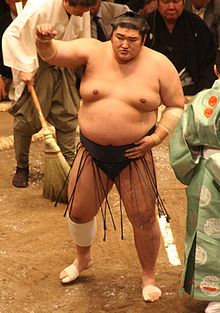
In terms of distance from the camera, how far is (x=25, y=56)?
3.49 m

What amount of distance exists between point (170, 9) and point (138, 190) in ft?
7.99

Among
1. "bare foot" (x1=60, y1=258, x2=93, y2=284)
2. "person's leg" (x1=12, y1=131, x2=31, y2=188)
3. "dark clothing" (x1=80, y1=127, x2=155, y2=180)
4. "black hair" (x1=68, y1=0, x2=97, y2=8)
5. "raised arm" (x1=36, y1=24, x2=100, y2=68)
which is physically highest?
"raised arm" (x1=36, y1=24, x2=100, y2=68)

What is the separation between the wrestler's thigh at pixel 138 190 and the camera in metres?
2.62

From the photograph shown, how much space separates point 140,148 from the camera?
8.46 ft

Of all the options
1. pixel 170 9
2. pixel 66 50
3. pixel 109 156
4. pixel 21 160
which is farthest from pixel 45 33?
pixel 170 9

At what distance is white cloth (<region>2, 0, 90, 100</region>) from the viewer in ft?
11.2

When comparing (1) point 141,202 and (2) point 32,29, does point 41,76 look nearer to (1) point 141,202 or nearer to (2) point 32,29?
(2) point 32,29

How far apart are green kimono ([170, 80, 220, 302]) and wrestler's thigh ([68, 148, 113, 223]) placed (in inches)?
11.4

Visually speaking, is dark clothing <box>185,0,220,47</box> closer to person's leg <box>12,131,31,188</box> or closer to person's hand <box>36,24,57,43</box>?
person's leg <box>12,131,31,188</box>

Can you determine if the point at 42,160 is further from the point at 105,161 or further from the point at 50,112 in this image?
the point at 105,161

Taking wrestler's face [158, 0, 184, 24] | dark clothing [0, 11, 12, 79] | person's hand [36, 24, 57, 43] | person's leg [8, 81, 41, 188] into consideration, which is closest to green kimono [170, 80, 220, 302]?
person's hand [36, 24, 57, 43]

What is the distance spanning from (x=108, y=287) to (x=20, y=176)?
117 centimetres

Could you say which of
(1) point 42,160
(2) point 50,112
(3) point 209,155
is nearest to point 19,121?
(2) point 50,112

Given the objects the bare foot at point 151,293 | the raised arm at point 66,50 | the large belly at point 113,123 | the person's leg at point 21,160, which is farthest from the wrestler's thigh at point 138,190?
the person's leg at point 21,160
